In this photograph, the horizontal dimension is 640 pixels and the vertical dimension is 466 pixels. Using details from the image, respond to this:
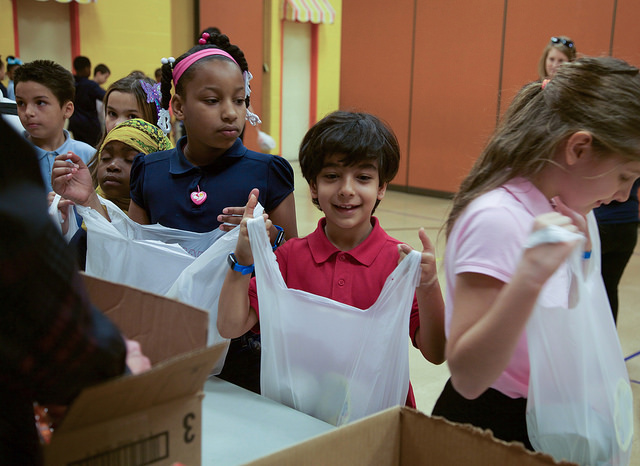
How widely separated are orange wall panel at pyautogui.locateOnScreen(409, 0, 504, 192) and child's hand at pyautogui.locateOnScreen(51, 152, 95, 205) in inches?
233

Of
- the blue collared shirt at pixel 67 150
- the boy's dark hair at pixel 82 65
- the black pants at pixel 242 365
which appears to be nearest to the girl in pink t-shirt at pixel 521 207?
the black pants at pixel 242 365

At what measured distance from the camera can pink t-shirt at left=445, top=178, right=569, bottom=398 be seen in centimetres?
94

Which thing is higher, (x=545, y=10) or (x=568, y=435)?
(x=545, y=10)

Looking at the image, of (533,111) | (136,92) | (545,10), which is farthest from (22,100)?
(545,10)

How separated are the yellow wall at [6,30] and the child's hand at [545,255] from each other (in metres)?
8.94

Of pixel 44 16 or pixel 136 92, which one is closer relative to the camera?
pixel 136 92

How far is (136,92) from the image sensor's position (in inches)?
98.3

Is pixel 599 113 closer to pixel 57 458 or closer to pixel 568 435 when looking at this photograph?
pixel 568 435

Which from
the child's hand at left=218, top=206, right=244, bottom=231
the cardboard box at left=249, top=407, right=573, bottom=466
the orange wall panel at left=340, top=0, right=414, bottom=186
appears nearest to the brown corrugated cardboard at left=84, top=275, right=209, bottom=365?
the cardboard box at left=249, top=407, right=573, bottom=466

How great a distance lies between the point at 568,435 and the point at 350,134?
79cm

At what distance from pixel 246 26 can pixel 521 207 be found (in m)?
10.1

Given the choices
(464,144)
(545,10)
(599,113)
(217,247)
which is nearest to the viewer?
A: (599,113)

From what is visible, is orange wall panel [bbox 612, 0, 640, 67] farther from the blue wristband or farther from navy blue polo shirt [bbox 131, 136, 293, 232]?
the blue wristband

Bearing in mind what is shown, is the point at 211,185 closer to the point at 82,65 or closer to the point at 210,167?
the point at 210,167
